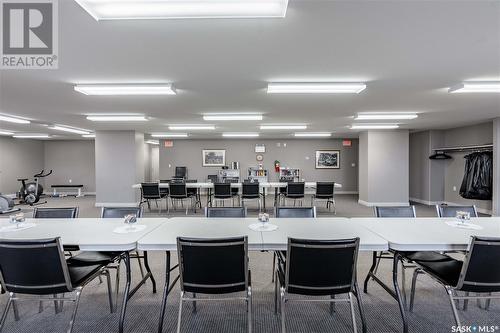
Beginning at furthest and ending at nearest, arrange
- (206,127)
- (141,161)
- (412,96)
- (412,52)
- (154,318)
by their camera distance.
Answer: (141,161) < (206,127) < (412,96) < (412,52) < (154,318)

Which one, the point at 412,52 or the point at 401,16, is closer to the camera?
the point at 401,16

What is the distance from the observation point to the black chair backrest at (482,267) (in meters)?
1.72

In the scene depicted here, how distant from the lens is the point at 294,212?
9.94 feet

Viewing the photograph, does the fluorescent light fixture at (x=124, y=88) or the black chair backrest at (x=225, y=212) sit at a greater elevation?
the fluorescent light fixture at (x=124, y=88)

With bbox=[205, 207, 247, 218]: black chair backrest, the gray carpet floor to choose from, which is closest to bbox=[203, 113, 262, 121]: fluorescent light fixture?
bbox=[205, 207, 247, 218]: black chair backrest

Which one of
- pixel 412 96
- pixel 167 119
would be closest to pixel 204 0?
pixel 412 96

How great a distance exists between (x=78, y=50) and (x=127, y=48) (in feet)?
1.65

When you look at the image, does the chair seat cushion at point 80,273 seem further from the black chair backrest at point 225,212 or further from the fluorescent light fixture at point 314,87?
the fluorescent light fixture at point 314,87

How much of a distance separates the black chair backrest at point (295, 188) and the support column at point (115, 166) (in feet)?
16.8

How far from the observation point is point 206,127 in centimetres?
745

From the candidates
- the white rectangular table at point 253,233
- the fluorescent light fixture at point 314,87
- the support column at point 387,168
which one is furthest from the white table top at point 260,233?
the support column at point 387,168

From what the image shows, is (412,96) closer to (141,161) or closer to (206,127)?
(206,127)

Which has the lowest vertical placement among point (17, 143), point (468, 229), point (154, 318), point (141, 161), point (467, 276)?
point (154, 318)

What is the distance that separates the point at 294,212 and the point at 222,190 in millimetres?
3767
